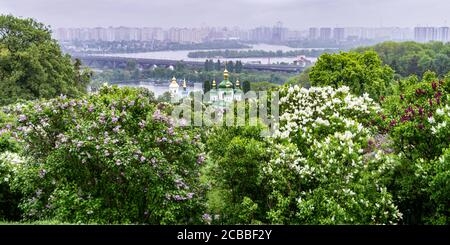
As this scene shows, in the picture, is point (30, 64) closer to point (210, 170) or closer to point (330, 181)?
point (210, 170)

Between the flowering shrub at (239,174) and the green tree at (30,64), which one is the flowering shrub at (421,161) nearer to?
the flowering shrub at (239,174)

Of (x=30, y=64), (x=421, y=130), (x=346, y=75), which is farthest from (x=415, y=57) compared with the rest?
(x=421, y=130)

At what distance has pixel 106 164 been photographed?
34.7 ft

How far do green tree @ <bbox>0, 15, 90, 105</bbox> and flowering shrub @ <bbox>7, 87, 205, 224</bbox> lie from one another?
69.5 ft

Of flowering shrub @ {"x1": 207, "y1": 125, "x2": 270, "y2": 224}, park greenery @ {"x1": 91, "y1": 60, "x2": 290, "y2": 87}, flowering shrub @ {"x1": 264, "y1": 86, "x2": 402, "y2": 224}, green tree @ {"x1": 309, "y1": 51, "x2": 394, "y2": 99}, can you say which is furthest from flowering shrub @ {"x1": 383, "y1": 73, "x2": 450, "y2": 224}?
park greenery @ {"x1": 91, "y1": 60, "x2": 290, "y2": 87}

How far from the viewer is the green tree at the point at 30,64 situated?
105 ft

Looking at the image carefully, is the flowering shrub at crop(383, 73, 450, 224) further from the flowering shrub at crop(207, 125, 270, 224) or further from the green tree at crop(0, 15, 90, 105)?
the green tree at crop(0, 15, 90, 105)

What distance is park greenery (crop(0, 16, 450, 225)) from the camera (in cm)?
1052

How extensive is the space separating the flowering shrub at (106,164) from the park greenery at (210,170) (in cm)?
2

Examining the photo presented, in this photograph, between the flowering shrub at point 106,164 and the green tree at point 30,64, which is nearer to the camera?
the flowering shrub at point 106,164

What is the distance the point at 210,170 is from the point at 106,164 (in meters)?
3.23

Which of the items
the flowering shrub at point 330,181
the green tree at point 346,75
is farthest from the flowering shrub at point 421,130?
the green tree at point 346,75
